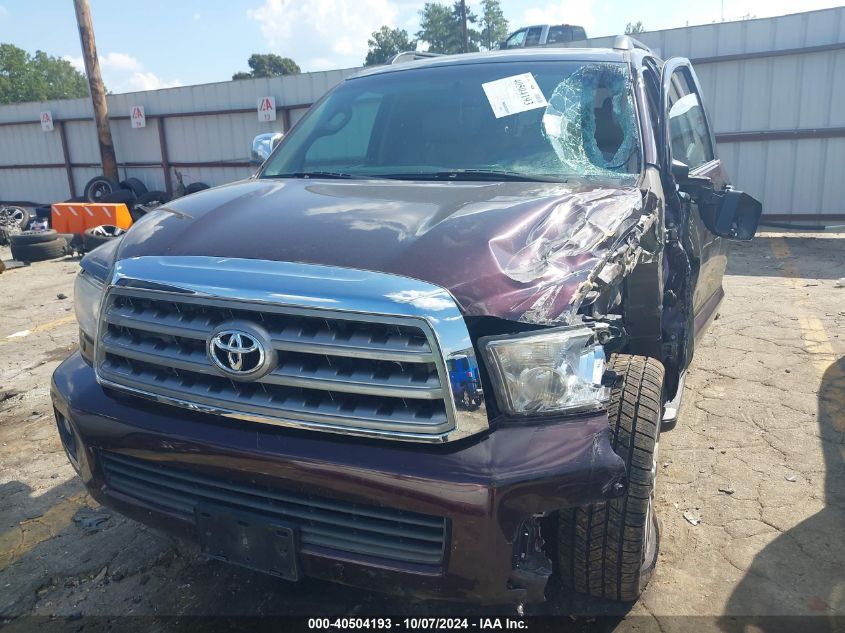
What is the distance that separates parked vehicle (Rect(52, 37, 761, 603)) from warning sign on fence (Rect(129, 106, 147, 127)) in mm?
15387

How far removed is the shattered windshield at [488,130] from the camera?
2.83 m

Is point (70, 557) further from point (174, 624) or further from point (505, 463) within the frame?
point (505, 463)

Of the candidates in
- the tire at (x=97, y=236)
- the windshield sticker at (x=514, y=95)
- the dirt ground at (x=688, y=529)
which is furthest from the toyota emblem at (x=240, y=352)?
the tire at (x=97, y=236)

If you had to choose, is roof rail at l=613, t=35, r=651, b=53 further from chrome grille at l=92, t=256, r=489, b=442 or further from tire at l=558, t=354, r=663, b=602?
chrome grille at l=92, t=256, r=489, b=442

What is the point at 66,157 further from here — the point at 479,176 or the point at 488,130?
the point at 479,176

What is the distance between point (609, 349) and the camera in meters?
2.11

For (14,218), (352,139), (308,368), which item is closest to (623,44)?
(352,139)

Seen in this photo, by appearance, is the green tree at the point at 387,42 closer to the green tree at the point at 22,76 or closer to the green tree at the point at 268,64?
the green tree at the point at 268,64

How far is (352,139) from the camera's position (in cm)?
341

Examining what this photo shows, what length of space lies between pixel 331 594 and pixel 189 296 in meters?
1.28

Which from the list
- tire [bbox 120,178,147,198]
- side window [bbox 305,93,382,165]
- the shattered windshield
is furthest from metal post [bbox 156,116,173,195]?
the shattered windshield

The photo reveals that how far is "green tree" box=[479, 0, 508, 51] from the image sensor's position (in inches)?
2606

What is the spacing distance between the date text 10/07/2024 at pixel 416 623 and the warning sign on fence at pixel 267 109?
13.1 m

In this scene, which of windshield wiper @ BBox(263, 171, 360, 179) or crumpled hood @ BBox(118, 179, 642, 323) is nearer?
crumpled hood @ BBox(118, 179, 642, 323)
